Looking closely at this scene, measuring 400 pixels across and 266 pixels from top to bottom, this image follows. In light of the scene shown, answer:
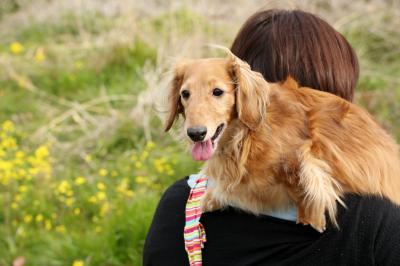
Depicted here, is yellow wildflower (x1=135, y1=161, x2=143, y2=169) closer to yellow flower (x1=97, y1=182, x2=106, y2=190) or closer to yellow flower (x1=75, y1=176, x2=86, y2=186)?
yellow flower (x1=97, y1=182, x2=106, y2=190)

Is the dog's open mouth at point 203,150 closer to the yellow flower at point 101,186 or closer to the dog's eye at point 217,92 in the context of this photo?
the dog's eye at point 217,92

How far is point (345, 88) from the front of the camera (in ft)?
6.89

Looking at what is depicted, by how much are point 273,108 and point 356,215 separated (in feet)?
1.44

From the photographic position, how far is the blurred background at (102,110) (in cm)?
377

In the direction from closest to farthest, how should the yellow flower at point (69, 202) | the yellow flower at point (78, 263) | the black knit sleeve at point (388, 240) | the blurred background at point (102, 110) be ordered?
the black knit sleeve at point (388, 240) → the yellow flower at point (78, 263) → the blurred background at point (102, 110) → the yellow flower at point (69, 202)

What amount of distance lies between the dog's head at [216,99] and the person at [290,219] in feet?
0.37

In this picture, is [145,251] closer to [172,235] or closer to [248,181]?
[172,235]

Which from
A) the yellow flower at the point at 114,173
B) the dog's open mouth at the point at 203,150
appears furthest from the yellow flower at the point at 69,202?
the dog's open mouth at the point at 203,150

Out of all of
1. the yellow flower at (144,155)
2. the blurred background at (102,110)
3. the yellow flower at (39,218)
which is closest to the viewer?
the blurred background at (102,110)

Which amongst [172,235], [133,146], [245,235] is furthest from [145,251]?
[133,146]

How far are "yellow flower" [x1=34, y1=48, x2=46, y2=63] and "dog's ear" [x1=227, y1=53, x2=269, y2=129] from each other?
194 inches

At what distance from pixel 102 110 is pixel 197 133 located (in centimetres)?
369

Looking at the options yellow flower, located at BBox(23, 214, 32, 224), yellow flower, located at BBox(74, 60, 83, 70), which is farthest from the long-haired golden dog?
yellow flower, located at BBox(74, 60, 83, 70)

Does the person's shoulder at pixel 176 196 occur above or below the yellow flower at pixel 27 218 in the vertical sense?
above
